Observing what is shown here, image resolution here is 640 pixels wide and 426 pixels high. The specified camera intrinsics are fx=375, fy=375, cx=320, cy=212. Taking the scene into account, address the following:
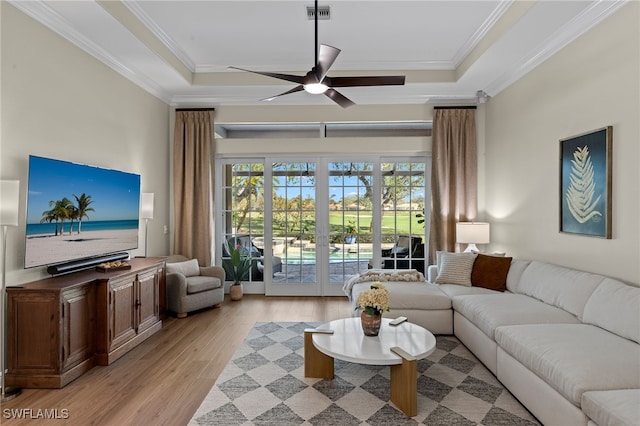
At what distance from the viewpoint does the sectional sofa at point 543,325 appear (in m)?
2.03

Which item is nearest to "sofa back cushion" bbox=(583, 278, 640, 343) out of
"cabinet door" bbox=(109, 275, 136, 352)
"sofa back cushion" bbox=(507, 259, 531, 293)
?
"sofa back cushion" bbox=(507, 259, 531, 293)

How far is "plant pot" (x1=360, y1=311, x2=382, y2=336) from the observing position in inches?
120

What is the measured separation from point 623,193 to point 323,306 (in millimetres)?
3711

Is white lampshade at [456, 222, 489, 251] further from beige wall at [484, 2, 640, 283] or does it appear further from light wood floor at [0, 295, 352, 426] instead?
light wood floor at [0, 295, 352, 426]

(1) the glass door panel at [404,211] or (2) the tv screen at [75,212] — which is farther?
(1) the glass door panel at [404,211]

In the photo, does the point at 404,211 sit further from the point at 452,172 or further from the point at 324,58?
the point at 324,58

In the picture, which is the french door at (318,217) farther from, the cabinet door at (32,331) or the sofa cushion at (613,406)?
the sofa cushion at (613,406)

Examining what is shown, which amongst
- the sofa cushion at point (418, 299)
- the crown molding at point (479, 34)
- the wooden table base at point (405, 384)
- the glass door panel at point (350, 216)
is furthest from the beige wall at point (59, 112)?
the crown molding at point (479, 34)

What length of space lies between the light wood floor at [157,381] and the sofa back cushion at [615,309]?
2793 millimetres

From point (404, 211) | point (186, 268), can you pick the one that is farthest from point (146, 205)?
point (404, 211)

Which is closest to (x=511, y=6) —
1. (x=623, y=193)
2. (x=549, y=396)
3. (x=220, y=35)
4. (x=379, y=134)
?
(x=623, y=193)

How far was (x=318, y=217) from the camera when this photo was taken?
19.8ft

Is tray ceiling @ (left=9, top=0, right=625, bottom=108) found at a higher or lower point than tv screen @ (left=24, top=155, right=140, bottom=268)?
higher

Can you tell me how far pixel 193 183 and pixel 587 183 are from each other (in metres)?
4.95
